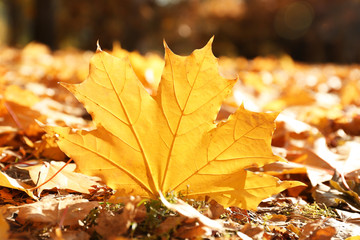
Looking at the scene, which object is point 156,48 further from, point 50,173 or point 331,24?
point 50,173

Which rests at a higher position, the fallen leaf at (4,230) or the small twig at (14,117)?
the small twig at (14,117)

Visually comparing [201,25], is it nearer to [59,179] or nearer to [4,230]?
[59,179]

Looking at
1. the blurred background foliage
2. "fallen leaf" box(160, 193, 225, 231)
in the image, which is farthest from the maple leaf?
the blurred background foliage

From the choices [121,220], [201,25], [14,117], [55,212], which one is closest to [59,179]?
[55,212]

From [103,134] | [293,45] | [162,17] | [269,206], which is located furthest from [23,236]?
[293,45]

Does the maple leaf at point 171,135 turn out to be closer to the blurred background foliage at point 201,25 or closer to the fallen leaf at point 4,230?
the fallen leaf at point 4,230

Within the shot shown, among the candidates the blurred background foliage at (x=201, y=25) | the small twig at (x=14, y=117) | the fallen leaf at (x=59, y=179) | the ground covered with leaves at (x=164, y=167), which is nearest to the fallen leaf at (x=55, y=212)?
the ground covered with leaves at (x=164, y=167)
